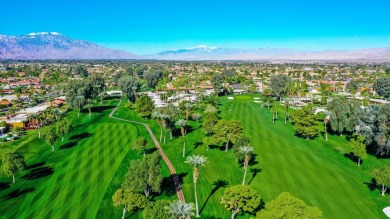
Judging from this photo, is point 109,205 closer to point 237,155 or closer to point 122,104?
point 237,155

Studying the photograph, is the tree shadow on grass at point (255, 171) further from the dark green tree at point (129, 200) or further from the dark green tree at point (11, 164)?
the dark green tree at point (11, 164)

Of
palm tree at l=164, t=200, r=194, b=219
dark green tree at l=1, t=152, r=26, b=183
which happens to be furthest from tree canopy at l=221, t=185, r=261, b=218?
dark green tree at l=1, t=152, r=26, b=183

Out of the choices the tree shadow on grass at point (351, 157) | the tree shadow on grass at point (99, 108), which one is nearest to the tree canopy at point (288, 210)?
the tree shadow on grass at point (351, 157)


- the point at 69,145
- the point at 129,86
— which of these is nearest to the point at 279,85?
the point at 129,86

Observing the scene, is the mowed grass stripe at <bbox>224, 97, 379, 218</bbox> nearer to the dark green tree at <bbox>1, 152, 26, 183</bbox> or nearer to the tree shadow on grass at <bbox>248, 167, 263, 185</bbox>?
the tree shadow on grass at <bbox>248, 167, 263, 185</bbox>

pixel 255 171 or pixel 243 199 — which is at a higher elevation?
pixel 243 199

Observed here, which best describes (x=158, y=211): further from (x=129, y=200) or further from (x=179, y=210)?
(x=129, y=200)

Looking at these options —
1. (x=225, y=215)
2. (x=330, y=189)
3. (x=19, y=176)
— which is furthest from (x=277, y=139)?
(x=19, y=176)
